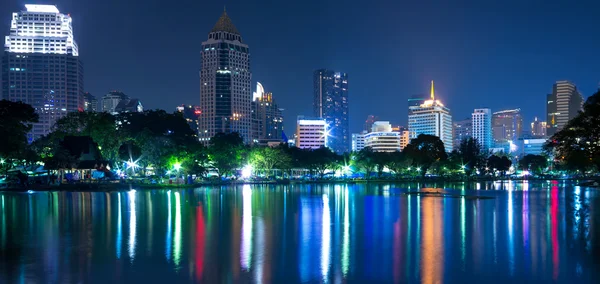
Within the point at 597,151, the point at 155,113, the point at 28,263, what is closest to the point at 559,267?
the point at 28,263

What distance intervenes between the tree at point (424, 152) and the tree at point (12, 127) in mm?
86470

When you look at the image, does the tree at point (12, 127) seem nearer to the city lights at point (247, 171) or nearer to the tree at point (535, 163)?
the city lights at point (247, 171)

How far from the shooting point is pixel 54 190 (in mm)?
55406

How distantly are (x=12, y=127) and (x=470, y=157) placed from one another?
125m

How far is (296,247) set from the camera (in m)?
17.8

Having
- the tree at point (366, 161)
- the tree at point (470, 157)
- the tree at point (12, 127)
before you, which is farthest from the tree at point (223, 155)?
the tree at point (470, 157)

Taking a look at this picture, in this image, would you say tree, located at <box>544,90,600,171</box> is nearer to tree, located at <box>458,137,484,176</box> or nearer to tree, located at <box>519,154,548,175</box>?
tree, located at <box>458,137,484,176</box>

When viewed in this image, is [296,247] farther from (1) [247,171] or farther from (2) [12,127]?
(1) [247,171]

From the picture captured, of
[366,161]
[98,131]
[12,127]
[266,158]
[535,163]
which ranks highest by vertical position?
[98,131]

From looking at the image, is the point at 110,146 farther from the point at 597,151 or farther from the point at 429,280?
the point at 429,280

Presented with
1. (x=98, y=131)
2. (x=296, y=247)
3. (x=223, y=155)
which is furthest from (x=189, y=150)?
(x=296, y=247)

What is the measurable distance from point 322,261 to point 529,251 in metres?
7.42

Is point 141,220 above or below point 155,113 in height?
below

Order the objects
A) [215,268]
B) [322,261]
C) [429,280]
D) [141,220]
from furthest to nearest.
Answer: [141,220] < [322,261] < [215,268] < [429,280]
